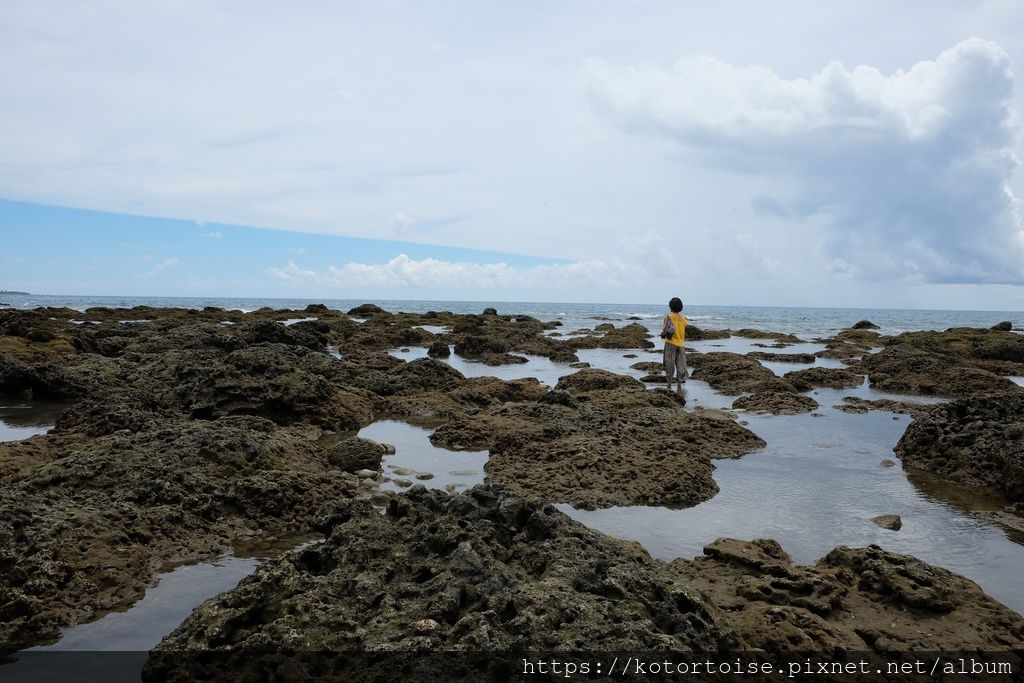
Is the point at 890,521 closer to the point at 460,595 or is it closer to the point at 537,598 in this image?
the point at 537,598

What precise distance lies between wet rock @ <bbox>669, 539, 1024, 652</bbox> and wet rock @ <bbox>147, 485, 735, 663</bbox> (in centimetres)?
42

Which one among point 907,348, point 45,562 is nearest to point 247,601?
point 45,562

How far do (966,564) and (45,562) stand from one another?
266 inches

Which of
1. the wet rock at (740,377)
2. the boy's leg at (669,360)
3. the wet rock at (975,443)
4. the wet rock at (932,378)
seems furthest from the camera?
the wet rock at (932,378)

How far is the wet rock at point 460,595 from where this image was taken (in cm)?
323

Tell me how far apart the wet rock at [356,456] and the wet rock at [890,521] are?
5285 mm

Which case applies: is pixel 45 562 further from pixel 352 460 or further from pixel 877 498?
pixel 877 498

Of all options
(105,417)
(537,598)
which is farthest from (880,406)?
(105,417)

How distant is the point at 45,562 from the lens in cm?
414

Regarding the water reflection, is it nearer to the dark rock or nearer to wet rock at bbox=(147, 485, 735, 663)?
wet rock at bbox=(147, 485, 735, 663)

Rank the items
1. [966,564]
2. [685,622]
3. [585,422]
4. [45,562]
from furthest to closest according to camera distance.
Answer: [585,422] → [966,564] → [45,562] → [685,622]

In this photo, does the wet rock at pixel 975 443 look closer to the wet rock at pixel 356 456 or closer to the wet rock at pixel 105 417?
the wet rock at pixel 356 456

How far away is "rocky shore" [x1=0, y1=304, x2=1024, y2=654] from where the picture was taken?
344 cm

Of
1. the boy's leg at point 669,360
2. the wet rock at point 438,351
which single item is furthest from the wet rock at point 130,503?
the wet rock at point 438,351
